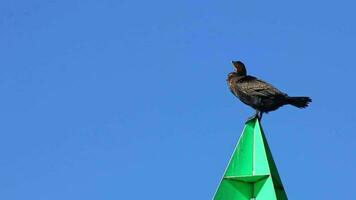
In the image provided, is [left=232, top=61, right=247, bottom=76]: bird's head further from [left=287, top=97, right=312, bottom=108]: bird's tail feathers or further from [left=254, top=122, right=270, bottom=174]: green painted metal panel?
[left=254, top=122, right=270, bottom=174]: green painted metal panel

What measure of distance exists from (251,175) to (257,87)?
4.93 ft

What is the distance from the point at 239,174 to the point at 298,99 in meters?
1.51

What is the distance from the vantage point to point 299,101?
13469 millimetres

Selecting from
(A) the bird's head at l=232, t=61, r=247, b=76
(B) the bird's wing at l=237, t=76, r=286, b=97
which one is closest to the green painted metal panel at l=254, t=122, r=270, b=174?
(B) the bird's wing at l=237, t=76, r=286, b=97

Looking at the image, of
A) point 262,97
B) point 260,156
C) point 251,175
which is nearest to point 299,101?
point 262,97

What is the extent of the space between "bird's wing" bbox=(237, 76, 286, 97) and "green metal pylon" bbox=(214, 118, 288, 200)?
693 millimetres

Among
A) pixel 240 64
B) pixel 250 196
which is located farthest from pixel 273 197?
pixel 240 64

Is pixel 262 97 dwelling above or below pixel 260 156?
above

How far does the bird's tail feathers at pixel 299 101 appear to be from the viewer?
13430mm

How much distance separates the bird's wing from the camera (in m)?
13.5

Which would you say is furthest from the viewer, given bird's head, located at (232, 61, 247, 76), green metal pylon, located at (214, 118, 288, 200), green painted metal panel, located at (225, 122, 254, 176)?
bird's head, located at (232, 61, 247, 76)

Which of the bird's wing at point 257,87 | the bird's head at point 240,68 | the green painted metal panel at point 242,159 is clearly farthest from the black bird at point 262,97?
the green painted metal panel at point 242,159

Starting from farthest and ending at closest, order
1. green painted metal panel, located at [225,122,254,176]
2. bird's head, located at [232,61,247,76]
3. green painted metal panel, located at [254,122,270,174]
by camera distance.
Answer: bird's head, located at [232,61,247,76] < green painted metal panel, located at [225,122,254,176] < green painted metal panel, located at [254,122,270,174]

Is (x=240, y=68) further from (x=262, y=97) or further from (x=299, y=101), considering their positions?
(x=299, y=101)
